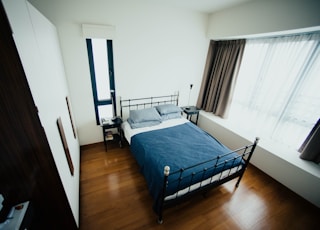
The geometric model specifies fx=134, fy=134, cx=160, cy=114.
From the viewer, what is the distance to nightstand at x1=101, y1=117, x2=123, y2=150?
264 centimetres

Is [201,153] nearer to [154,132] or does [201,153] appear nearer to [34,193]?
[154,132]

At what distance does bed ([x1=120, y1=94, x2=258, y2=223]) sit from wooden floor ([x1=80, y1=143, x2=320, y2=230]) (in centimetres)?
24

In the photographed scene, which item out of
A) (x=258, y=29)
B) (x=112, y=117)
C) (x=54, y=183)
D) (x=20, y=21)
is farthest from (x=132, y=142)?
(x=258, y=29)

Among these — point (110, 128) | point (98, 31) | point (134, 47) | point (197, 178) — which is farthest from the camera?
point (110, 128)

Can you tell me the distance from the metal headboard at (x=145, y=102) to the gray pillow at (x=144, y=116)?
1.00 ft

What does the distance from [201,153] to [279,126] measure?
1684 millimetres

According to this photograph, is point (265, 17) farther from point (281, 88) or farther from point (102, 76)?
point (102, 76)

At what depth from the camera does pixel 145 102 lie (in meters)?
3.19

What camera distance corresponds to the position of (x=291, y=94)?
2.23 metres

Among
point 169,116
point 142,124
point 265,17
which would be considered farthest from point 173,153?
point 265,17

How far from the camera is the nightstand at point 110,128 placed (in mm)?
2645

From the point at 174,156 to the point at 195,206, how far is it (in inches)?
29.4

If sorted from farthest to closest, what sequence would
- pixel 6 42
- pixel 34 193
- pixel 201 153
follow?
pixel 201 153 < pixel 34 193 < pixel 6 42

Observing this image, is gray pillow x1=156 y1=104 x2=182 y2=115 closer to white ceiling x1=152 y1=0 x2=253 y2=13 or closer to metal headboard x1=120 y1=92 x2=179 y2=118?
metal headboard x1=120 y1=92 x2=179 y2=118
